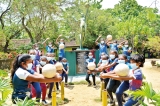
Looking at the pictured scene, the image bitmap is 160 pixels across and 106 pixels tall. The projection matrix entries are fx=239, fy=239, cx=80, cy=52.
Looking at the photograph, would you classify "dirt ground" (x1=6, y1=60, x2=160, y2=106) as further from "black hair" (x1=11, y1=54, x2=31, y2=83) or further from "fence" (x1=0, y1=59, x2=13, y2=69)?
"fence" (x1=0, y1=59, x2=13, y2=69)

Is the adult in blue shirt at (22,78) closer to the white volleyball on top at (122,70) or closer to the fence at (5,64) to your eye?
the white volleyball on top at (122,70)

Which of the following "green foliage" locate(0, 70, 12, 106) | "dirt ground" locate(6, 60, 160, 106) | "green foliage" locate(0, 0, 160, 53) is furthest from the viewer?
"green foliage" locate(0, 0, 160, 53)

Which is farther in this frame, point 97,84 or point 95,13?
point 95,13

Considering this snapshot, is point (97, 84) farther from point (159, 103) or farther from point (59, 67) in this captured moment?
point (159, 103)

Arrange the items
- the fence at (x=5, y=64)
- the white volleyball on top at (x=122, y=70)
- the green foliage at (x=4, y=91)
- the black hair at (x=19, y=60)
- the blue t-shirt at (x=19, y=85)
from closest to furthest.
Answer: the green foliage at (x=4, y=91) < the blue t-shirt at (x=19, y=85) < the black hair at (x=19, y=60) < the white volleyball on top at (x=122, y=70) < the fence at (x=5, y=64)

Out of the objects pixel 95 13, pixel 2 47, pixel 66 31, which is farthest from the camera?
pixel 95 13

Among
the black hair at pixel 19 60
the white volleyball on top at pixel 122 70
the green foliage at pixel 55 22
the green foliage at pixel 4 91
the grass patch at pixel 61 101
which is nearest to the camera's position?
the green foliage at pixel 4 91

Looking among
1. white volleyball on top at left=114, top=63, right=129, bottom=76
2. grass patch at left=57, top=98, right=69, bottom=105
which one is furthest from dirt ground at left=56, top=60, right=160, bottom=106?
white volleyball on top at left=114, top=63, right=129, bottom=76

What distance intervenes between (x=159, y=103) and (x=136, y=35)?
34.8 m

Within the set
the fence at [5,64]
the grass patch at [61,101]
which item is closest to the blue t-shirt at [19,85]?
the grass patch at [61,101]

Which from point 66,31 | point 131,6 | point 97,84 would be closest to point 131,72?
point 97,84

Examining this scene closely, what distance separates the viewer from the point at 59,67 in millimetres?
5852

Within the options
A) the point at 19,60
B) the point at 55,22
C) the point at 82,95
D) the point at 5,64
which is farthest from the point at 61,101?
the point at 55,22

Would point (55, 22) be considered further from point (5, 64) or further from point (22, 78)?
point (22, 78)
